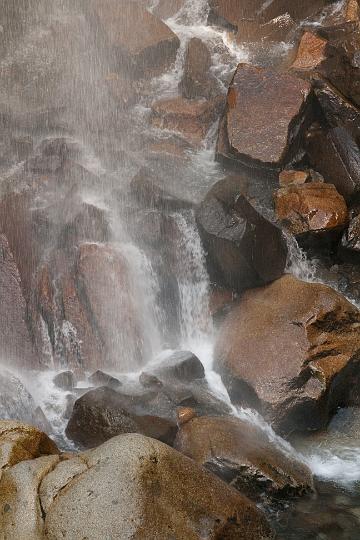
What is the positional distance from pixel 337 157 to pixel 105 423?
8545 mm

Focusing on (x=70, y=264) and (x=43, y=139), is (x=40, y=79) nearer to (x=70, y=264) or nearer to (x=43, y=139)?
(x=43, y=139)

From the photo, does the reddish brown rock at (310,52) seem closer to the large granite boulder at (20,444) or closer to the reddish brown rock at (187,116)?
the reddish brown rock at (187,116)

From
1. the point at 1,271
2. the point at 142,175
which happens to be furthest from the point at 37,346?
the point at 142,175

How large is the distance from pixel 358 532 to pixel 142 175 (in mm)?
8572

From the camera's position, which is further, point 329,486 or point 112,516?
point 329,486

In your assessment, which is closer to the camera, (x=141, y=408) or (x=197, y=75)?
(x=141, y=408)

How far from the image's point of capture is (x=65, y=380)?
10.3 m

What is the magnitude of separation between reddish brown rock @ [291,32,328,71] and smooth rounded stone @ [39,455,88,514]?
13.4 m

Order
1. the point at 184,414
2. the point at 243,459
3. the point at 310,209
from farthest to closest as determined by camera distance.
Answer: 1. the point at 310,209
2. the point at 184,414
3. the point at 243,459

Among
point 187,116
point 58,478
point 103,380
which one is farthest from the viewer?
point 187,116

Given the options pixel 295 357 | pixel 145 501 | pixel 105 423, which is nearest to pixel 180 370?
pixel 295 357

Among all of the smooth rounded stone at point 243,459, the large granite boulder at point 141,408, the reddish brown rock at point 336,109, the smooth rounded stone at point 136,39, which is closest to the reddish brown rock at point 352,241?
the reddish brown rock at point 336,109

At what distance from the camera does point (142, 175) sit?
13.1 metres

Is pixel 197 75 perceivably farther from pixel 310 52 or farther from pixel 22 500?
pixel 22 500
